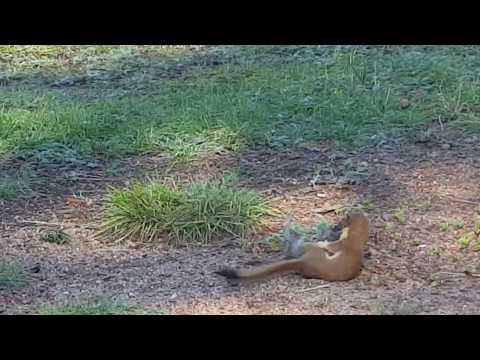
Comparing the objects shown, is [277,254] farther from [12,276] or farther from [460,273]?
[12,276]

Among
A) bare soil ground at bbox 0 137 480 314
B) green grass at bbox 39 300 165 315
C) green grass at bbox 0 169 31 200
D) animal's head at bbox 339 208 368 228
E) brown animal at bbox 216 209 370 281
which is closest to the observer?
green grass at bbox 39 300 165 315

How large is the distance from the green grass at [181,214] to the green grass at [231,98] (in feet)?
3.11

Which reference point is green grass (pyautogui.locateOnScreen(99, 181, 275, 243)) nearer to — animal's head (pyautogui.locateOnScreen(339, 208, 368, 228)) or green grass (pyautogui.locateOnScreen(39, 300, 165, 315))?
animal's head (pyautogui.locateOnScreen(339, 208, 368, 228))

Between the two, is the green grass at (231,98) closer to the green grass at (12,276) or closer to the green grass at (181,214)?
the green grass at (181,214)

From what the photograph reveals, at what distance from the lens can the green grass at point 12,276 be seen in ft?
14.8

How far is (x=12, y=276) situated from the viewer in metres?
4.57

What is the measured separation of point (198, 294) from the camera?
434 centimetres

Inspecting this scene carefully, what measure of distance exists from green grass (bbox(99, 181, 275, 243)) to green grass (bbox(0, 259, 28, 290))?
0.56m

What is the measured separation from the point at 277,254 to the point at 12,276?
1.28 meters

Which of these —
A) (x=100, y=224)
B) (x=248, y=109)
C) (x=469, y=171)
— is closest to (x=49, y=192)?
(x=100, y=224)

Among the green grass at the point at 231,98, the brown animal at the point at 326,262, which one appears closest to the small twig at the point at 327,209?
the brown animal at the point at 326,262

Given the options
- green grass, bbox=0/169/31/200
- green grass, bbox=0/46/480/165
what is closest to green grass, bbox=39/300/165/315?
green grass, bbox=0/169/31/200

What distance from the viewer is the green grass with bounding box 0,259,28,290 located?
4.51m

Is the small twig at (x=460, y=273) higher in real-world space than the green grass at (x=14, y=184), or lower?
lower
